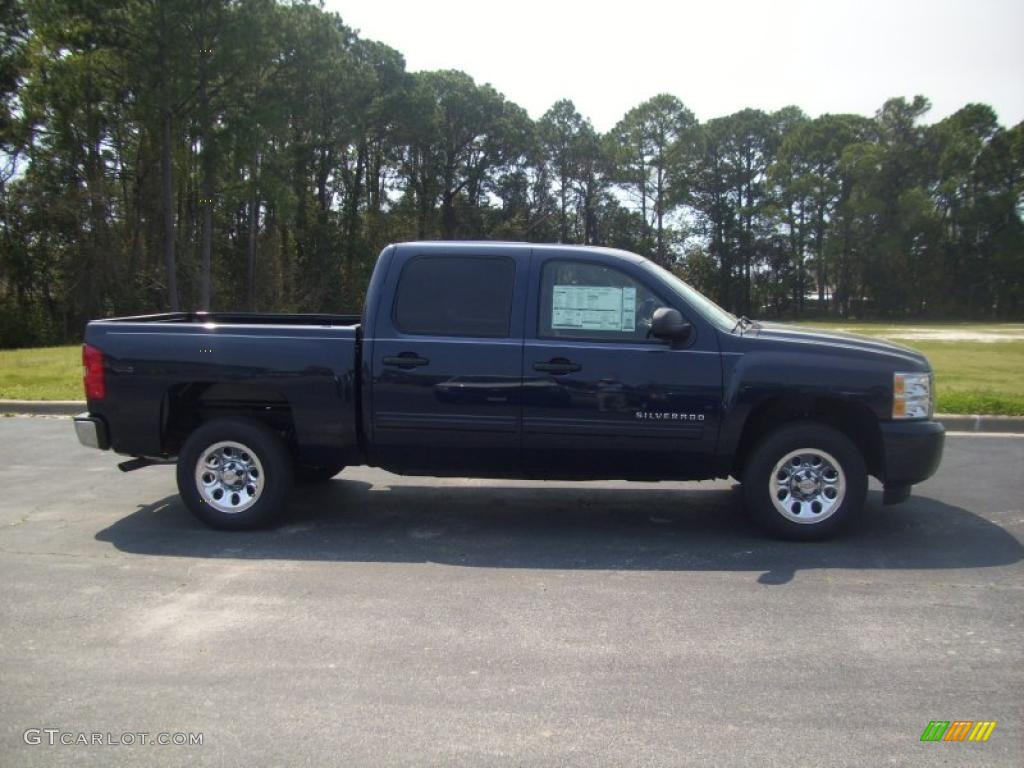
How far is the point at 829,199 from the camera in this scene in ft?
206

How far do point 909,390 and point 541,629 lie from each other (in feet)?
10.2

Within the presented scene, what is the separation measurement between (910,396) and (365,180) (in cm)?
5205

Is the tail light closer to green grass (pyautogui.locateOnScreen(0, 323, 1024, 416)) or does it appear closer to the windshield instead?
the windshield

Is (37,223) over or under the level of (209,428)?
over

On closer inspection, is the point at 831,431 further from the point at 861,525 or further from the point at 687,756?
the point at 687,756

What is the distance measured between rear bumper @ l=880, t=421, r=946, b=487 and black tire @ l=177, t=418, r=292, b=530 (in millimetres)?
4156

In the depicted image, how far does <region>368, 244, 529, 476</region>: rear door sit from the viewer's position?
579 cm

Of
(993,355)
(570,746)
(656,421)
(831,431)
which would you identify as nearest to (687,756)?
(570,746)

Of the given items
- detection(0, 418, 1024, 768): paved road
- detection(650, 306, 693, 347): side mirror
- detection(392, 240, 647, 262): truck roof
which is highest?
detection(392, 240, 647, 262): truck roof

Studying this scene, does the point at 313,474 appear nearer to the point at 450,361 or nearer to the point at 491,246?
the point at 450,361

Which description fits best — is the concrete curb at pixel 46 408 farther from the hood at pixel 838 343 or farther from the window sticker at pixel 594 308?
the hood at pixel 838 343

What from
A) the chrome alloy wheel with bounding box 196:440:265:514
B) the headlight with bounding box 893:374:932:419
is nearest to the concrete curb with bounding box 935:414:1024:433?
the headlight with bounding box 893:374:932:419

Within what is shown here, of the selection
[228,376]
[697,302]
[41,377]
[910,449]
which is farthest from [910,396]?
[41,377]

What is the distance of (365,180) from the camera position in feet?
179
